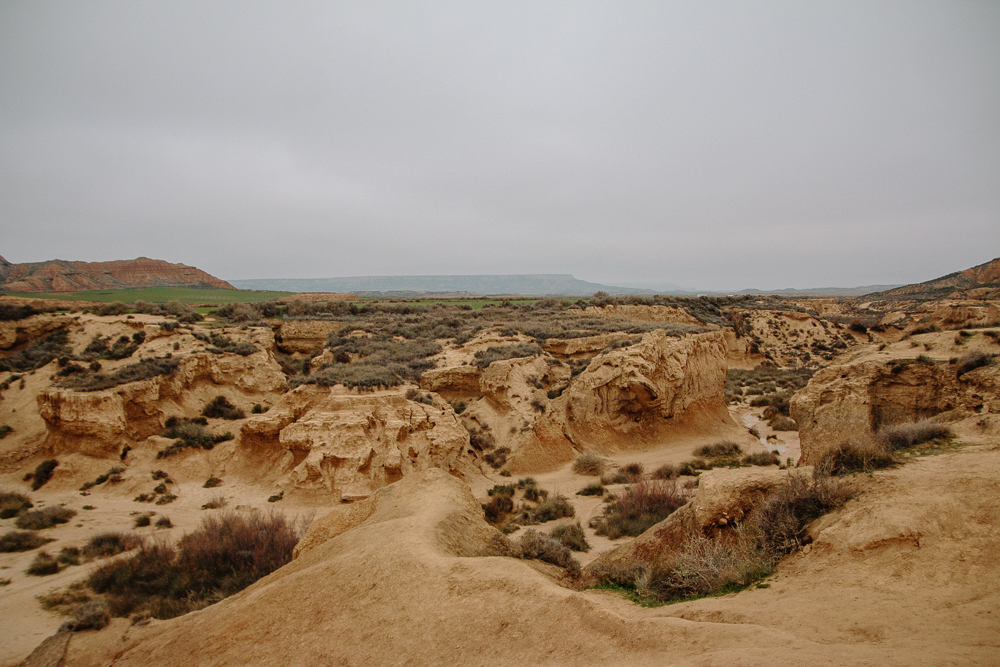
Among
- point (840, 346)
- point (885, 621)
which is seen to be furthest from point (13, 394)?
point (840, 346)

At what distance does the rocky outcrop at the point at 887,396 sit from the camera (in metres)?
8.81

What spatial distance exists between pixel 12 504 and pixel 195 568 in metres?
8.07

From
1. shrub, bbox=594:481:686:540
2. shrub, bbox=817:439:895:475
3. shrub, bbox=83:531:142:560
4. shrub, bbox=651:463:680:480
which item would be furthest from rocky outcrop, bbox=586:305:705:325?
shrub, bbox=83:531:142:560

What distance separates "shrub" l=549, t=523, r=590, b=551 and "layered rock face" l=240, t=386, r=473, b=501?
4.60 meters

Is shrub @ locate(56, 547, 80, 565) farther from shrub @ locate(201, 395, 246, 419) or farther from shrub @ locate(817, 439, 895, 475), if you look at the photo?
shrub @ locate(817, 439, 895, 475)

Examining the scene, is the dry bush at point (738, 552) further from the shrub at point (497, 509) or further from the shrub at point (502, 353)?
the shrub at point (502, 353)

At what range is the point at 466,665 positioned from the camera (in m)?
3.87

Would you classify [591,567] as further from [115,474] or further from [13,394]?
→ [13,394]

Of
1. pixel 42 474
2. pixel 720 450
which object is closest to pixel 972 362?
pixel 720 450

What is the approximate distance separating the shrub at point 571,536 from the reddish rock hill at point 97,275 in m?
69.3

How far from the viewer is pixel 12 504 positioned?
36.8 ft

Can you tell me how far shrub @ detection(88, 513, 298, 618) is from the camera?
7.01 m

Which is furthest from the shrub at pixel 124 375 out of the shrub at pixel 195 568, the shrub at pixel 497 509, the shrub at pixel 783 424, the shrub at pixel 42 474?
the shrub at pixel 783 424

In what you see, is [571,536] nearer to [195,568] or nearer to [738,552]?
[738,552]
